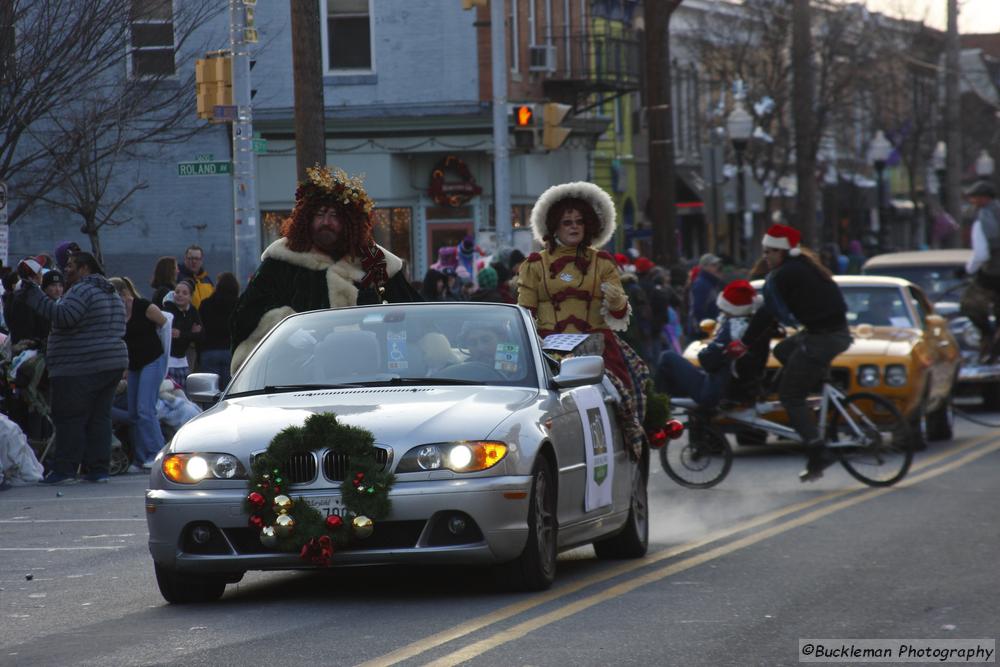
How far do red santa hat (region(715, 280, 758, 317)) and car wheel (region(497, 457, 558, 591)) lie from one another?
7.31 m

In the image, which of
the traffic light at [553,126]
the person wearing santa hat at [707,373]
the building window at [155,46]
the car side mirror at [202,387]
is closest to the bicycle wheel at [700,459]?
the person wearing santa hat at [707,373]

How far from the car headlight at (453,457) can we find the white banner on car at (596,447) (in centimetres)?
118

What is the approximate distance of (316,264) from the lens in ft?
38.3

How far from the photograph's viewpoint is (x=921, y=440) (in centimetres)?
1884

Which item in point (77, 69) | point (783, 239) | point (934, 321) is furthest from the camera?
point (77, 69)

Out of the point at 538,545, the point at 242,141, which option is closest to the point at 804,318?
the point at 538,545

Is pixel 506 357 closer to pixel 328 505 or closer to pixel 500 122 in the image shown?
pixel 328 505

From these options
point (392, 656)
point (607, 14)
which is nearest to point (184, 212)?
point (607, 14)

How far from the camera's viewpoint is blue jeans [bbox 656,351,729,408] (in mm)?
15945

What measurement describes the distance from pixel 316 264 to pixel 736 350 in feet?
17.3

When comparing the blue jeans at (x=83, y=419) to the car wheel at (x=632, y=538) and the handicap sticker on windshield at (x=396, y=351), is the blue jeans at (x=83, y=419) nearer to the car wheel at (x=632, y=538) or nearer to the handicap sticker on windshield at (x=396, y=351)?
the car wheel at (x=632, y=538)

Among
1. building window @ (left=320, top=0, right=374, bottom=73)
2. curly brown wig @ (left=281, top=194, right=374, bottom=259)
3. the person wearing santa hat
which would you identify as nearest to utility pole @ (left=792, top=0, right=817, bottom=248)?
building window @ (left=320, top=0, right=374, bottom=73)

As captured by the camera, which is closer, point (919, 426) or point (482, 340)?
point (482, 340)

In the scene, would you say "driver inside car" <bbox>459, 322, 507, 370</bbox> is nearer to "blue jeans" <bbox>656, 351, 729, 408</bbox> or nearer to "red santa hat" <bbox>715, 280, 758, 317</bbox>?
"blue jeans" <bbox>656, 351, 729, 408</bbox>
